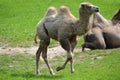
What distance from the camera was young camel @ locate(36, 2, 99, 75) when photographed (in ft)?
43.3

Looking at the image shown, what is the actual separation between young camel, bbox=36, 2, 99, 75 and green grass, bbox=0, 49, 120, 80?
0.45 m

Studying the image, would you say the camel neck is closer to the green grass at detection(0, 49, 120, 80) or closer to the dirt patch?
the green grass at detection(0, 49, 120, 80)

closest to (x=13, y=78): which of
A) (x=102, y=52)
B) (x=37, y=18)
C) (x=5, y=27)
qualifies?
(x=102, y=52)

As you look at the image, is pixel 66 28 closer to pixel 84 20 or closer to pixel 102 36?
pixel 84 20

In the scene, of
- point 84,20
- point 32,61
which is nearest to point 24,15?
point 32,61

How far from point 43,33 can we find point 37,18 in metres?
13.7

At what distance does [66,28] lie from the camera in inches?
528

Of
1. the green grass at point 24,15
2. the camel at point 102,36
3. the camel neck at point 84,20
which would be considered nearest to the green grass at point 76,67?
the camel at point 102,36

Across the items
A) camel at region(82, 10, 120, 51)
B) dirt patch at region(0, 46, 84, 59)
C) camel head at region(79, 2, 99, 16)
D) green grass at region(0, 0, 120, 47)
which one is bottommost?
green grass at region(0, 0, 120, 47)

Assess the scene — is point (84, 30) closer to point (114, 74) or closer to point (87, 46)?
point (114, 74)

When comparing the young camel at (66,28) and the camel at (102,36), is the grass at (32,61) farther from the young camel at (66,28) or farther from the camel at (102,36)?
the camel at (102,36)

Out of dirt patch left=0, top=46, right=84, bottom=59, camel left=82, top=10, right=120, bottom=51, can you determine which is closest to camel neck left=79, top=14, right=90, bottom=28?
dirt patch left=0, top=46, right=84, bottom=59

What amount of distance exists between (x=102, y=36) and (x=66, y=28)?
5.41m

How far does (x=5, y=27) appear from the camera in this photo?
25.2 meters
